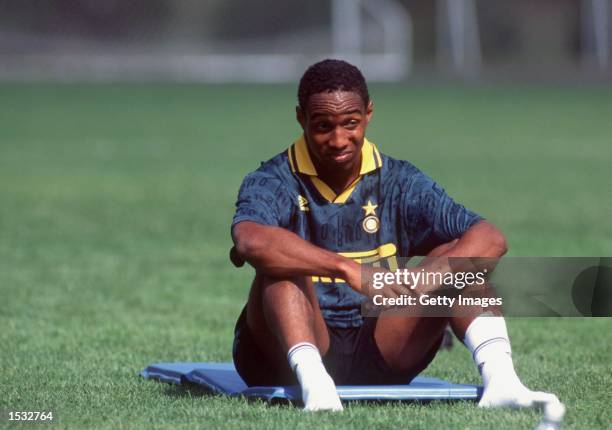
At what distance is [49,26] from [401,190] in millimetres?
39247

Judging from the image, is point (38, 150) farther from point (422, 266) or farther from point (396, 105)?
point (422, 266)

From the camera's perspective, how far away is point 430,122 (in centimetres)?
3081

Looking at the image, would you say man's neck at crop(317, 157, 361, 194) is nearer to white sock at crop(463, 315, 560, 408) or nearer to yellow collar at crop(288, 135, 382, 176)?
yellow collar at crop(288, 135, 382, 176)

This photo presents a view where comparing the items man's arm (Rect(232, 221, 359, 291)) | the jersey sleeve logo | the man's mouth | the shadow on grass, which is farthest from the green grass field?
the man's mouth

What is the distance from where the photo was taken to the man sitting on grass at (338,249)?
19.1ft

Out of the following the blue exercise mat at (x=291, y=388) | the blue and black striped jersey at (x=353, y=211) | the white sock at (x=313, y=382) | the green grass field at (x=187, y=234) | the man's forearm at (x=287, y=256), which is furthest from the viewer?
the green grass field at (x=187, y=234)

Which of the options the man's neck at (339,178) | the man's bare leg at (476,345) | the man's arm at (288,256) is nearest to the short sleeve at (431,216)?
the man's bare leg at (476,345)

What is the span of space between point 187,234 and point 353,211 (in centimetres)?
786

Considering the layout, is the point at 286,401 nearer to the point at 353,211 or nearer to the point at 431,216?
the point at 353,211

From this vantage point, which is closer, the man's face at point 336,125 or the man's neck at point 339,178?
the man's face at point 336,125

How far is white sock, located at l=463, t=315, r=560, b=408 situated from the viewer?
18.9ft

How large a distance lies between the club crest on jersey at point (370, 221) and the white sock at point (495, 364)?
0.63 m

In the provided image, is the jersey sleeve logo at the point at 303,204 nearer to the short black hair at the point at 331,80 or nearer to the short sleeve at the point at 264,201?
the short sleeve at the point at 264,201

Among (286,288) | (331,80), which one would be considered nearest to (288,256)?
(286,288)
